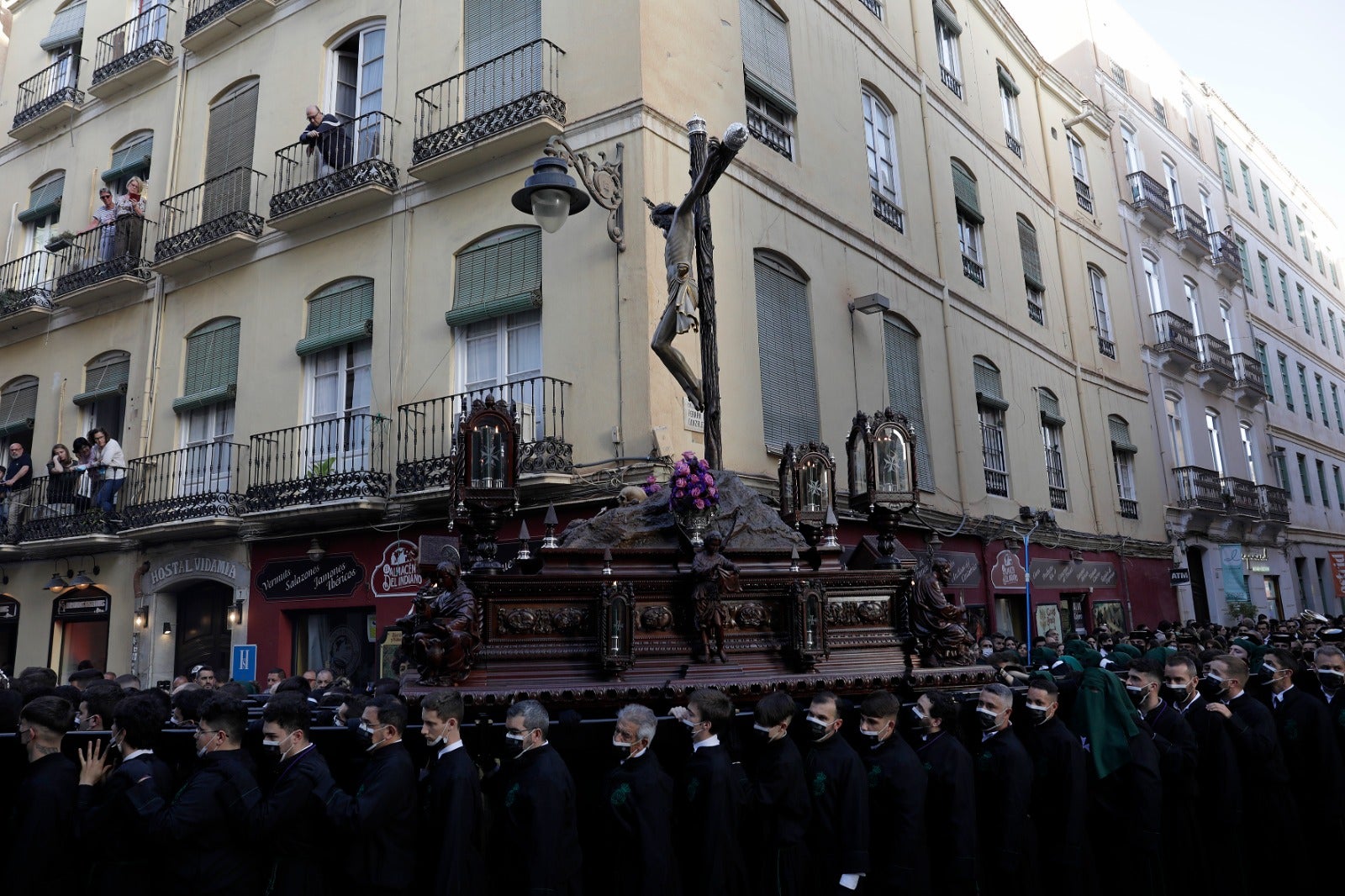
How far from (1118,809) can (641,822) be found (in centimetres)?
293

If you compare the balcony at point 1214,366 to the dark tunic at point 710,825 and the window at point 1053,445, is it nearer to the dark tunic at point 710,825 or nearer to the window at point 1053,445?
the window at point 1053,445

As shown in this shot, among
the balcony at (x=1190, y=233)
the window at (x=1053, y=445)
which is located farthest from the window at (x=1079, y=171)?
the window at (x=1053, y=445)

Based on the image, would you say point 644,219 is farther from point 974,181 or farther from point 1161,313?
point 1161,313

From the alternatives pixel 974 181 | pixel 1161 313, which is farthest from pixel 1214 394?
pixel 974 181

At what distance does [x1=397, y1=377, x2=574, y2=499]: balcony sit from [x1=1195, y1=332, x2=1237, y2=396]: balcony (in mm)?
20852

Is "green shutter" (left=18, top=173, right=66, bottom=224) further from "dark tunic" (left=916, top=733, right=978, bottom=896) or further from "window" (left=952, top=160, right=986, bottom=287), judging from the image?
"dark tunic" (left=916, top=733, right=978, bottom=896)

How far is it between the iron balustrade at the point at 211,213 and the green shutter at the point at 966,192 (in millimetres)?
12623

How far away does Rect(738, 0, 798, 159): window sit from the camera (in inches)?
561

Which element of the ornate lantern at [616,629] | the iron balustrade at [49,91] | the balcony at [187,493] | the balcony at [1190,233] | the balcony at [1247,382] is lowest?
the ornate lantern at [616,629]

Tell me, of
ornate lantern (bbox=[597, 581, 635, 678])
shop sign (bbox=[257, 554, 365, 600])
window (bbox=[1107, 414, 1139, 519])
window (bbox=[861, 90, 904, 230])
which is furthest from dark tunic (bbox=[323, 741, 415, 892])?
window (bbox=[1107, 414, 1139, 519])

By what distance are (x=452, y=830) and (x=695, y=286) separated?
505 cm

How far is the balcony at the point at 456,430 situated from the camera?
38.2ft

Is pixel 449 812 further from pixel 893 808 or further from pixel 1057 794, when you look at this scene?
pixel 1057 794

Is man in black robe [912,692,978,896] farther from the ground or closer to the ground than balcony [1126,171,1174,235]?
closer to the ground
